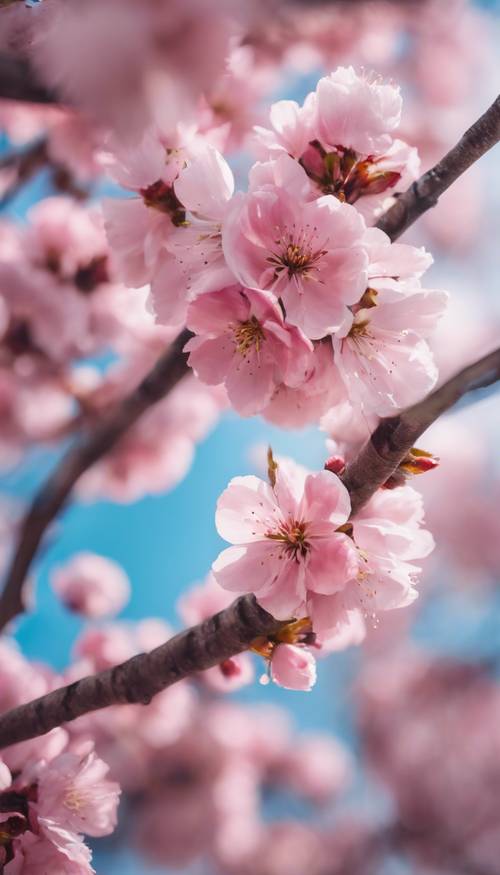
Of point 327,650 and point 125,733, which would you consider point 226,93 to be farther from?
point 125,733

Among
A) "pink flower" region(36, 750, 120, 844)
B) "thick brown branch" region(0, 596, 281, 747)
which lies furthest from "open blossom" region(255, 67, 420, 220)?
"pink flower" region(36, 750, 120, 844)

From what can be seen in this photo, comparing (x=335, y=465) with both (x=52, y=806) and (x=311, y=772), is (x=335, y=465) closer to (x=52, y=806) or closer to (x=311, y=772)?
(x=52, y=806)

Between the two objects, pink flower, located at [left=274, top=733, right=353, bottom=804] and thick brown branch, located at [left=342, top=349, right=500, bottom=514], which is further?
pink flower, located at [left=274, top=733, right=353, bottom=804]

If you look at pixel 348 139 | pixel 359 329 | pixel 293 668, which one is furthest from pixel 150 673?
pixel 348 139

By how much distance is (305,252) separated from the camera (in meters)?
0.89

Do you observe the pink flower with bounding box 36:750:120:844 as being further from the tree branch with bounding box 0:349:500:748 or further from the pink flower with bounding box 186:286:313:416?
the pink flower with bounding box 186:286:313:416

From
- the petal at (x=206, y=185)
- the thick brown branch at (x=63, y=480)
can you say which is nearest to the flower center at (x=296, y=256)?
the petal at (x=206, y=185)

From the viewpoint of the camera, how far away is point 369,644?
4.36 metres

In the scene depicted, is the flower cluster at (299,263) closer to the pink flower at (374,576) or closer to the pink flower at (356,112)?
the pink flower at (356,112)

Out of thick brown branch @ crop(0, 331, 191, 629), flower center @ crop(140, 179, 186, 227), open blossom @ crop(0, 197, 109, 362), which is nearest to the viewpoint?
flower center @ crop(140, 179, 186, 227)

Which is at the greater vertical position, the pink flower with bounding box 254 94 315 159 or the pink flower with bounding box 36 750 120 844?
the pink flower with bounding box 254 94 315 159

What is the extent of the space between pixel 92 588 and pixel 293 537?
164 cm

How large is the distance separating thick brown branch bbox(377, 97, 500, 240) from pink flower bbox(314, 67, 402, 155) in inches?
3.2

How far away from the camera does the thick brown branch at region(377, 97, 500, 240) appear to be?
38.4 inches
